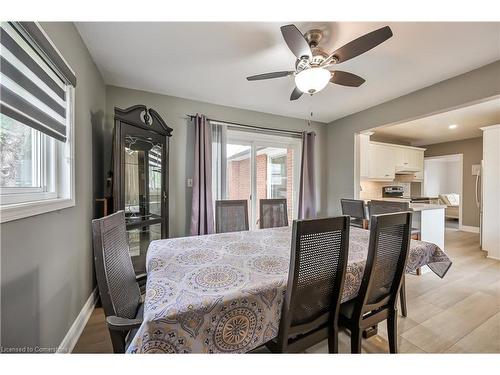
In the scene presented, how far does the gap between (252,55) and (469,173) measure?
6.59 meters

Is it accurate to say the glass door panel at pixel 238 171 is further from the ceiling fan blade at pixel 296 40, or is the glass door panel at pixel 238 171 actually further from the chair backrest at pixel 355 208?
the ceiling fan blade at pixel 296 40

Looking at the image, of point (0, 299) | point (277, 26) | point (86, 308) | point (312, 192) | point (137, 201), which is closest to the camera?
point (0, 299)

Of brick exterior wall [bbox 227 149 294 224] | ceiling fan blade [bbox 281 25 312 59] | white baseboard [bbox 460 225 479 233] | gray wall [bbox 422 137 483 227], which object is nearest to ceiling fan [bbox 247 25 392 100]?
ceiling fan blade [bbox 281 25 312 59]

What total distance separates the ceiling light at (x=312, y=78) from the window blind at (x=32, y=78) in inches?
62.6

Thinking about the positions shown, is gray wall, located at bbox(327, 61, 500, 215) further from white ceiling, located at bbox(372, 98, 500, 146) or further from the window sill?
the window sill

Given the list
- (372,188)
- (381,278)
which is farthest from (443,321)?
(372,188)

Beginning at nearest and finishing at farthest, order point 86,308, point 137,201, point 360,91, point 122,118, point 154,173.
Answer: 1. point 86,308
2. point 122,118
3. point 137,201
4. point 154,173
5. point 360,91

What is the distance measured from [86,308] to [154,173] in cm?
145

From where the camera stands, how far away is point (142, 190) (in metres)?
2.46

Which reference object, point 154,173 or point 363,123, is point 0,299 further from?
point 363,123

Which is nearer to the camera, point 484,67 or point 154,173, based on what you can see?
point 484,67

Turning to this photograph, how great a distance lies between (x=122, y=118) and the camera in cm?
212

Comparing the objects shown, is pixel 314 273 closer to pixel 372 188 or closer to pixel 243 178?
pixel 243 178
